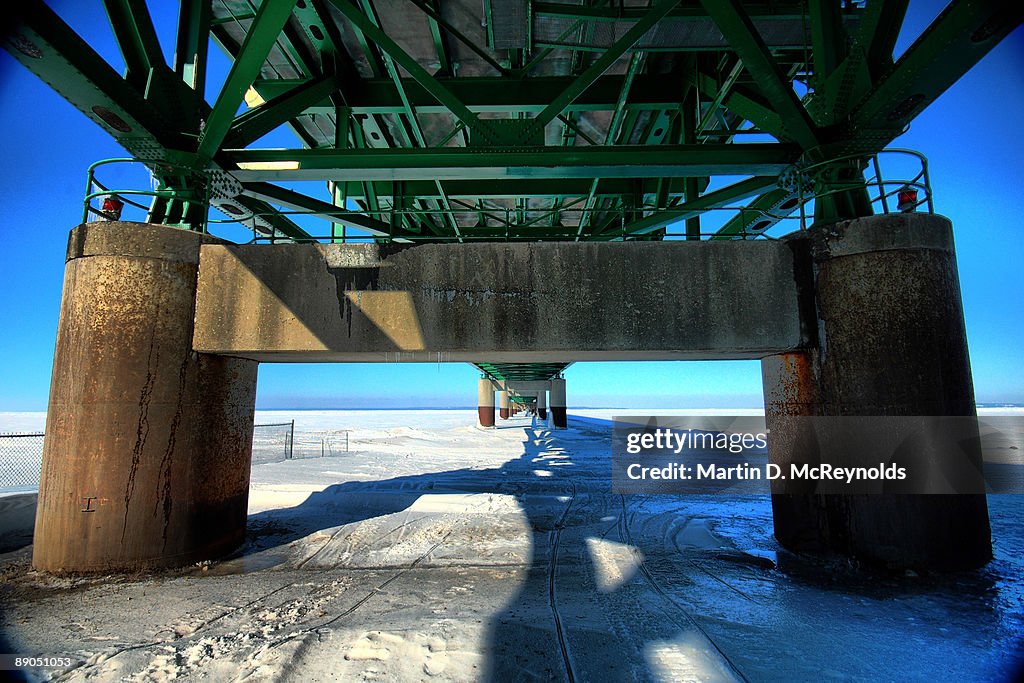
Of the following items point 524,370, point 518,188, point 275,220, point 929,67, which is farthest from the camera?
point 524,370

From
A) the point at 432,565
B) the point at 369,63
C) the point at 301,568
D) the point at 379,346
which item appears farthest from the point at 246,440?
the point at 369,63

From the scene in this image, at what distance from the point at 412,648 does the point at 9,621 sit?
3572 millimetres

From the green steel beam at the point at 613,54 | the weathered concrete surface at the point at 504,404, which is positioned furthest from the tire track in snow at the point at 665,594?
the weathered concrete surface at the point at 504,404

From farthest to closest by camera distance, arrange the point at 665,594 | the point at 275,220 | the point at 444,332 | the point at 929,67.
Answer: the point at 275,220 < the point at 444,332 < the point at 929,67 < the point at 665,594

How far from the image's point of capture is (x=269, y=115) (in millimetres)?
7141

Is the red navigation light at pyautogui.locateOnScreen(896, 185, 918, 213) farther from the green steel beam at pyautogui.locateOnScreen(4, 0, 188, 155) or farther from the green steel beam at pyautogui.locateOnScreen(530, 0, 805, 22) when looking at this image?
the green steel beam at pyautogui.locateOnScreen(4, 0, 188, 155)

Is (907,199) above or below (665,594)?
above

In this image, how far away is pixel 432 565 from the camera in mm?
5828

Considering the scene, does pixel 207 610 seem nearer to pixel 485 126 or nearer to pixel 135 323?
pixel 135 323

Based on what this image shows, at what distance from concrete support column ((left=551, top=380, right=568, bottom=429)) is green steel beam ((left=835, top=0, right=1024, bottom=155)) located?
34.6 m

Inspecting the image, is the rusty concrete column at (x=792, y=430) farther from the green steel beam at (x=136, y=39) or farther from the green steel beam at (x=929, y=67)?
the green steel beam at (x=136, y=39)

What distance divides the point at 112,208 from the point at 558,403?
123 feet

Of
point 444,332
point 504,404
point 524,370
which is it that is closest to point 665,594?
point 444,332

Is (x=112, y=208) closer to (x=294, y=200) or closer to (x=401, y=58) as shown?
(x=294, y=200)
